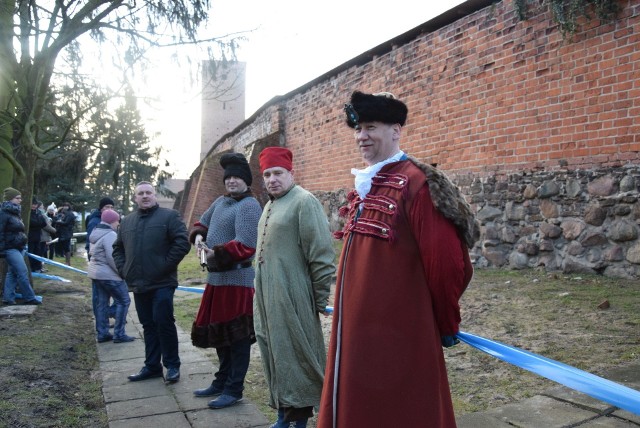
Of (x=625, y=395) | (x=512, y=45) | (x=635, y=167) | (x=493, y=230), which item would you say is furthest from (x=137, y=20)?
(x=625, y=395)

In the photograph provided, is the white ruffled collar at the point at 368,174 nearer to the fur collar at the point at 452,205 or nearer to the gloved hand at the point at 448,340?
the fur collar at the point at 452,205

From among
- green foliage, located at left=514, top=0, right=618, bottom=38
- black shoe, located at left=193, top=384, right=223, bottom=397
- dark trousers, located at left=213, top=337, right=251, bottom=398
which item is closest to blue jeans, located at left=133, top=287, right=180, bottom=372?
black shoe, located at left=193, top=384, right=223, bottom=397

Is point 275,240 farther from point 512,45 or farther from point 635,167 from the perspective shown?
point 512,45

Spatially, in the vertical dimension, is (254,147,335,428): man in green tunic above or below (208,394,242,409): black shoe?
above

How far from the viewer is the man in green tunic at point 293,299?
3268 mm

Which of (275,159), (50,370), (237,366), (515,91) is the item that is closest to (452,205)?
(275,159)

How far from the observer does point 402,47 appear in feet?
33.4

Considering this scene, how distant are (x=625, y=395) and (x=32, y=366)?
15.8 ft

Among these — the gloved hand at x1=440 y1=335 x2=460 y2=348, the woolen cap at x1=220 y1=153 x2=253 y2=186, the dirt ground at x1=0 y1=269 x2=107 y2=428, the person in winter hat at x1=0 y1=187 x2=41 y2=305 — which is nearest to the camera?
the gloved hand at x1=440 y1=335 x2=460 y2=348

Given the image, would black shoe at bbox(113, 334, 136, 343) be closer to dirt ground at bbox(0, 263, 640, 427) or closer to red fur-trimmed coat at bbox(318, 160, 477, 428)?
dirt ground at bbox(0, 263, 640, 427)

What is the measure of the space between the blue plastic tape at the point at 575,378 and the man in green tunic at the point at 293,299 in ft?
3.49

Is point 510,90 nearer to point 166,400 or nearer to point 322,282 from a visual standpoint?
point 322,282

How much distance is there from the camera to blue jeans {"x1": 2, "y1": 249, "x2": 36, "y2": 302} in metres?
7.83

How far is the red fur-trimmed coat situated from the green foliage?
18.1 ft
